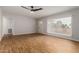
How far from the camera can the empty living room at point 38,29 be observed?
3.88 meters

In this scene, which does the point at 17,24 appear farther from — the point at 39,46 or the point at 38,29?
the point at 39,46

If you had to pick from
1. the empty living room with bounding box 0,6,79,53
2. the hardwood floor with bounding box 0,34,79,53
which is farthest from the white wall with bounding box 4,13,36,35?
the hardwood floor with bounding box 0,34,79,53

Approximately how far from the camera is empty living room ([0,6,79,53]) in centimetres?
388

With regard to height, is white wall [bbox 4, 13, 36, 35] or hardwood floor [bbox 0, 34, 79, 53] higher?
white wall [bbox 4, 13, 36, 35]

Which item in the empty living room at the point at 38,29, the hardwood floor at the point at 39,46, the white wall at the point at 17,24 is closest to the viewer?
the hardwood floor at the point at 39,46

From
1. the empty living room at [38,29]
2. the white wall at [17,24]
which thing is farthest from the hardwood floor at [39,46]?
the white wall at [17,24]

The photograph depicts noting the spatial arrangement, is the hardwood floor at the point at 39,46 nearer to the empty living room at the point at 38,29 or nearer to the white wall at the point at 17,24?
the empty living room at the point at 38,29

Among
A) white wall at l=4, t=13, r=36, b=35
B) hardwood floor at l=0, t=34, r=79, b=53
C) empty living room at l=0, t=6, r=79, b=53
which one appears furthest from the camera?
white wall at l=4, t=13, r=36, b=35

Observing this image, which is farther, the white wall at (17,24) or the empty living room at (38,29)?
the white wall at (17,24)

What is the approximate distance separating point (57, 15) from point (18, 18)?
3.52 meters

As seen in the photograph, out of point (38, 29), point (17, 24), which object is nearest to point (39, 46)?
point (38, 29)

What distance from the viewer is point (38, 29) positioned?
6664 mm

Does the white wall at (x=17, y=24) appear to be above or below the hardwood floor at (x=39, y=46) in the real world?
above

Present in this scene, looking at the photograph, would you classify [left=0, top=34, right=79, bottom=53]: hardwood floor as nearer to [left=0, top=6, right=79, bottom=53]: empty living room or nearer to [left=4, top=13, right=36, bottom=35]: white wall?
[left=0, top=6, right=79, bottom=53]: empty living room
